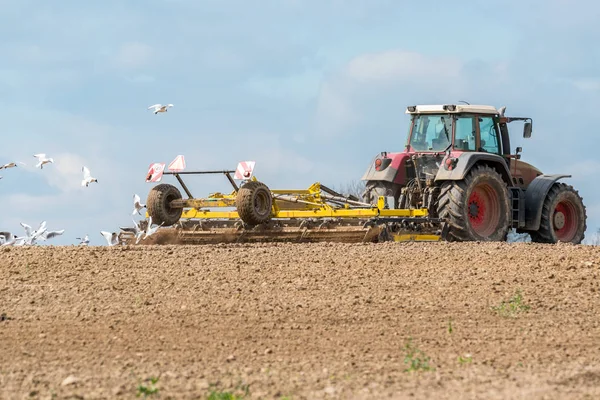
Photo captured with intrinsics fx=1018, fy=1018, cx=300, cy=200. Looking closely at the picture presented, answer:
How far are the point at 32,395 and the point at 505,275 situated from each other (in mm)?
6200

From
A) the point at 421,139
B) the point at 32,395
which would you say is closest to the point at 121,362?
the point at 32,395

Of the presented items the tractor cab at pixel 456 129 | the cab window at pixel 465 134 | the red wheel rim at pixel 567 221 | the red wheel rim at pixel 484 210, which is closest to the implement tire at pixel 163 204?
the tractor cab at pixel 456 129

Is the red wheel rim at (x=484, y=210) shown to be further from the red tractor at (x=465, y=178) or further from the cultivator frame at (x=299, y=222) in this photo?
the cultivator frame at (x=299, y=222)

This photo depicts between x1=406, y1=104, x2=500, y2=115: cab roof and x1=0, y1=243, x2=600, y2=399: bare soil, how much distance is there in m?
3.14

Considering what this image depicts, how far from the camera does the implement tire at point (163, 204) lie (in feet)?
52.0

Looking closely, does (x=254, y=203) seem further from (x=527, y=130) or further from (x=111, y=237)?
(x=527, y=130)

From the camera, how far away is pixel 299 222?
1559 centimetres

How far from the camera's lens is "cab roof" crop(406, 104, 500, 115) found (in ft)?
53.2

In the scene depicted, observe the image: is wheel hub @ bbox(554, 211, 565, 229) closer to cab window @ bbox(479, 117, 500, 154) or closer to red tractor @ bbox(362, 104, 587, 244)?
red tractor @ bbox(362, 104, 587, 244)

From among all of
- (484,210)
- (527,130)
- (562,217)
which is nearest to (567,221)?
(562,217)

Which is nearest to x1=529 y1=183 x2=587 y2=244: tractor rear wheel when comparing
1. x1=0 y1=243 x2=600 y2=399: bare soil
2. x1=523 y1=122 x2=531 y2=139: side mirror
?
x1=523 y1=122 x2=531 y2=139: side mirror

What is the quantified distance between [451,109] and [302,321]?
8052mm

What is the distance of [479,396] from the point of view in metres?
6.27

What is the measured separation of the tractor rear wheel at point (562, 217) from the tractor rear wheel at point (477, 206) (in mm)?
1268
